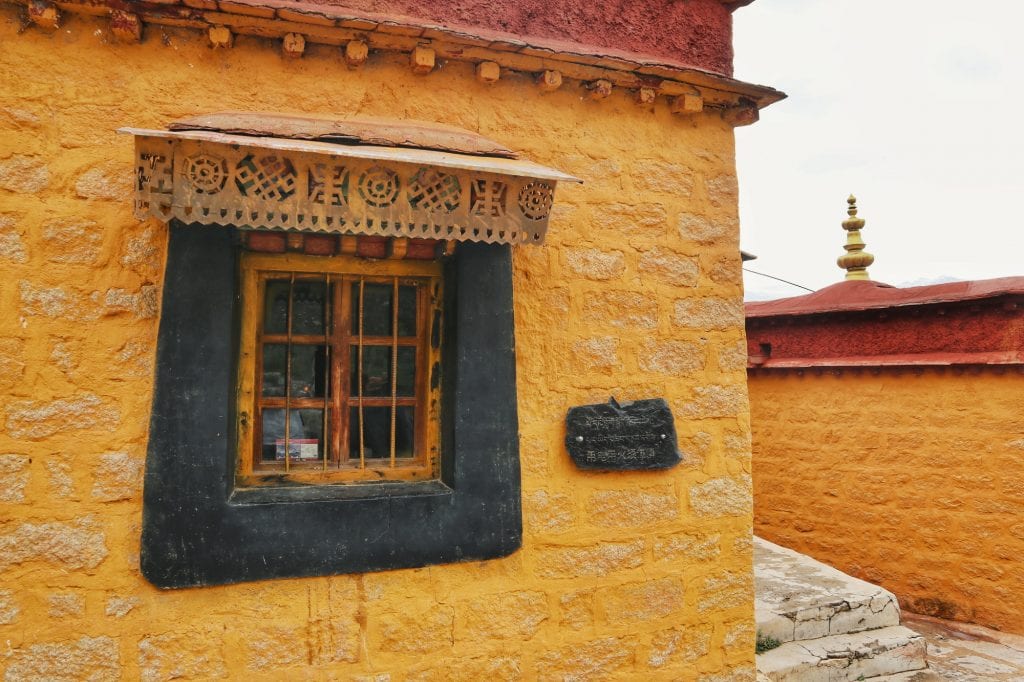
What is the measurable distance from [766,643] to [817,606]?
0.46 meters

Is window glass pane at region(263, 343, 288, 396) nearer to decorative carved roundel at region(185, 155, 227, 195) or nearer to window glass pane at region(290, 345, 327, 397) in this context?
window glass pane at region(290, 345, 327, 397)

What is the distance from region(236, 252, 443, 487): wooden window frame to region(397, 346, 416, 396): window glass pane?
0.02 m

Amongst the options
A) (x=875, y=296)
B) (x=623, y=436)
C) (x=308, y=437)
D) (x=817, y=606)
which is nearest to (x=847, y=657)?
(x=817, y=606)

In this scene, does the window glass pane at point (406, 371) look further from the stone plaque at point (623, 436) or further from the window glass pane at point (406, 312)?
the stone plaque at point (623, 436)

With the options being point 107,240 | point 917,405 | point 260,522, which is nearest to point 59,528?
point 260,522

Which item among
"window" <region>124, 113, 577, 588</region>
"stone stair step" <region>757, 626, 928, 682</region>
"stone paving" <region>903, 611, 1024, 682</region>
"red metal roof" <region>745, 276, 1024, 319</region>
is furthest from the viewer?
"red metal roof" <region>745, 276, 1024, 319</region>

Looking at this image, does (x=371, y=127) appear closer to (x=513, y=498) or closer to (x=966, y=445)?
(x=513, y=498)

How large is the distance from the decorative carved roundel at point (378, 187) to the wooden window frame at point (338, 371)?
410 mm

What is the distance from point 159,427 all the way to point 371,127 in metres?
1.43

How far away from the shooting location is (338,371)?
294 centimetres

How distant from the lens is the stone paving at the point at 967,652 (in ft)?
14.6

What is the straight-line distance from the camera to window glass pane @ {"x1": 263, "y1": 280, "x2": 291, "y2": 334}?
2887mm

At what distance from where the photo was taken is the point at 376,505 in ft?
9.18

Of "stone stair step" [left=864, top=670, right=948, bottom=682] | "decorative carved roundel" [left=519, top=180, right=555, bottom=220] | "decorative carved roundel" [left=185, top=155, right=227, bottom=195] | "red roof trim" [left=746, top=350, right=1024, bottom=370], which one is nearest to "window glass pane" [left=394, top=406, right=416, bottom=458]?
"decorative carved roundel" [left=519, top=180, right=555, bottom=220]
